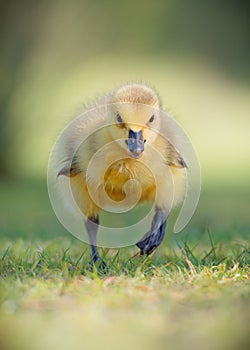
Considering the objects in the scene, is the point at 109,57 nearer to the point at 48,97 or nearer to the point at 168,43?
the point at 168,43

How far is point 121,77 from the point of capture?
27.3 feet

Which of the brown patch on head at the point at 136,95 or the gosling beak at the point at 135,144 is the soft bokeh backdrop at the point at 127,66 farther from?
the gosling beak at the point at 135,144

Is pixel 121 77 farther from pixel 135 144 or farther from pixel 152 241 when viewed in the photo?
pixel 135 144

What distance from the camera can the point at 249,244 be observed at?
3.19m

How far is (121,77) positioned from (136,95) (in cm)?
560

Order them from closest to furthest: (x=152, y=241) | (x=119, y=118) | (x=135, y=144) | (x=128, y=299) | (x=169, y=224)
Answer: (x=128, y=299), (x=135, y=144), (x=119, y=118), (x=152, y=241), (x=169, y=224)

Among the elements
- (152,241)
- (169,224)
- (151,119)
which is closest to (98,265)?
(152,241)

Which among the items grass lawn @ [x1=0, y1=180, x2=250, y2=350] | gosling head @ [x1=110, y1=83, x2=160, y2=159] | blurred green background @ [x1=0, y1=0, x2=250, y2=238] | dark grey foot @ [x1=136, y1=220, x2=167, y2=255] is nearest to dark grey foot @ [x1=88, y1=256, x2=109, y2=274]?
grass lawn @ [x1=0, y1=180, x2=250, y2=350]

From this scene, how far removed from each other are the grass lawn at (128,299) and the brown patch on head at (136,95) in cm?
57

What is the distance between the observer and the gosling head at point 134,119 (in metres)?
2.65

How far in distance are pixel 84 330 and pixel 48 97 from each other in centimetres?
446

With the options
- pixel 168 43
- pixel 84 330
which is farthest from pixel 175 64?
pixel 84 330

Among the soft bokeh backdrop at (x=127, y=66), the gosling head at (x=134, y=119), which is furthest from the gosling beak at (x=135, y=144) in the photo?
Answer: the soft bokeh backdrop at (x=127, y=66)

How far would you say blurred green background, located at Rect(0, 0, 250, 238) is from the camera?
5.79 meters
